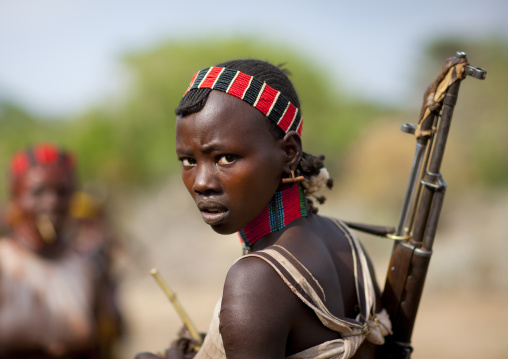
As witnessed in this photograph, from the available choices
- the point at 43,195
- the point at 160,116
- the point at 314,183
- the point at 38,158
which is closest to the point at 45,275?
the point at 43,195

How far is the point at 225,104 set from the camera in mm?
1921

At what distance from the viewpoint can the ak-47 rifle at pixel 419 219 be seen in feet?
7.11

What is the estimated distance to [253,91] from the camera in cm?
195

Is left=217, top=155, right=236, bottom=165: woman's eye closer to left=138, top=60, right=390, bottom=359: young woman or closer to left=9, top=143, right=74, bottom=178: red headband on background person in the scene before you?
left=138, top=60, right=390, bottom=359: young woman

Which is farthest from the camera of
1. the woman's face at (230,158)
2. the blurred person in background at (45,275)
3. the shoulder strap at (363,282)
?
the blurred person in background at (45,275)

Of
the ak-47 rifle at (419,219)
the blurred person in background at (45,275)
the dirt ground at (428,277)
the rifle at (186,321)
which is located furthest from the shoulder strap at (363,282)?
the dirt ground at (428,277)

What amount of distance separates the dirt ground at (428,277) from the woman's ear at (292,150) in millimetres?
5790

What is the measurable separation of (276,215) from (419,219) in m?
0.67

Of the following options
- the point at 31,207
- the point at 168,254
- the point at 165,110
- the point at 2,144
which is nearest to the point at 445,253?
the point at 168,254

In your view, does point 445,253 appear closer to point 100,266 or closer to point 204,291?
point 204,291

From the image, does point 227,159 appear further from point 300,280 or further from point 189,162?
point 300,280

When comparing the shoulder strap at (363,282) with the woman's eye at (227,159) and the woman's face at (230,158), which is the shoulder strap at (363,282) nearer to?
the woman's face at (230,158)

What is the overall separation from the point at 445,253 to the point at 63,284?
31.8 ft

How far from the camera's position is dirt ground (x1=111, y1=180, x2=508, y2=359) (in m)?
9.76
